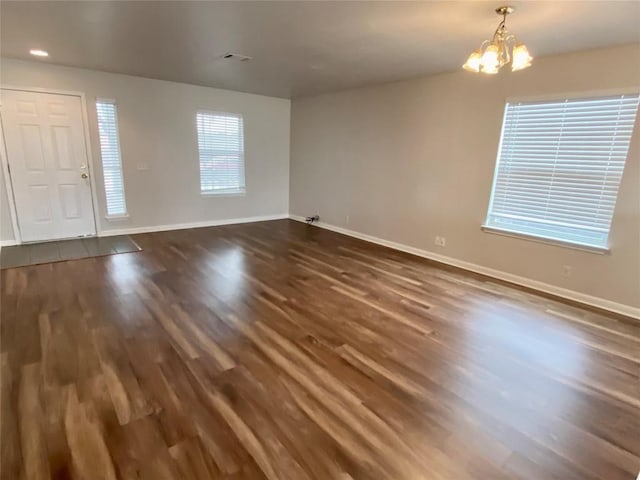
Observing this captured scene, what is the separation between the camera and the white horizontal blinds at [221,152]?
621cm

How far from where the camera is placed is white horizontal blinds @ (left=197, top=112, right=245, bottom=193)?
244 inches

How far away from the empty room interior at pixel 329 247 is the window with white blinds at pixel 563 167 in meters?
0.02

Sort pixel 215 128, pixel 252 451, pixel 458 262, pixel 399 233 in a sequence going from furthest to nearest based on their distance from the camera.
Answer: pixel 215 128 → pixel 399 233 → pixel 458 262 → pixel 252 451

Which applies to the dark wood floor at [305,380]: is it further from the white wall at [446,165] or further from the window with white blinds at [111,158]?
the window with white blinds at [111,158]

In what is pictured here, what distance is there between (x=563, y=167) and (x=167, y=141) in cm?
560

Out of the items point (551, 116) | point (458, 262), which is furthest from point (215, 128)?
point (551, 116)

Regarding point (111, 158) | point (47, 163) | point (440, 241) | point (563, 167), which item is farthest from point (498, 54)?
point (47, 163)

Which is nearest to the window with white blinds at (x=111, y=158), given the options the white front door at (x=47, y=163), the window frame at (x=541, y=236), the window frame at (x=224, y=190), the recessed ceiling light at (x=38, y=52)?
the white front door at (x=47, y=163)

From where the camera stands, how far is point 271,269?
4273 millimetres

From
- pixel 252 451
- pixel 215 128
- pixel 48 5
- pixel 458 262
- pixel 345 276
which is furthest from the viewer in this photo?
pixel 215 128

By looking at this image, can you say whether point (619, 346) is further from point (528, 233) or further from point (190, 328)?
point (190, 328)

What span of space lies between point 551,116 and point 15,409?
4992 mm

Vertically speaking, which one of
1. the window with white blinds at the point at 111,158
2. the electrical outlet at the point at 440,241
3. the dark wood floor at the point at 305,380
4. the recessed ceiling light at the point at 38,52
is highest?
the recessed ceiling light at the point at 38,52

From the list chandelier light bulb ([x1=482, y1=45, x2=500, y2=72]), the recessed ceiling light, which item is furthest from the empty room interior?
the recessed ceiling light
